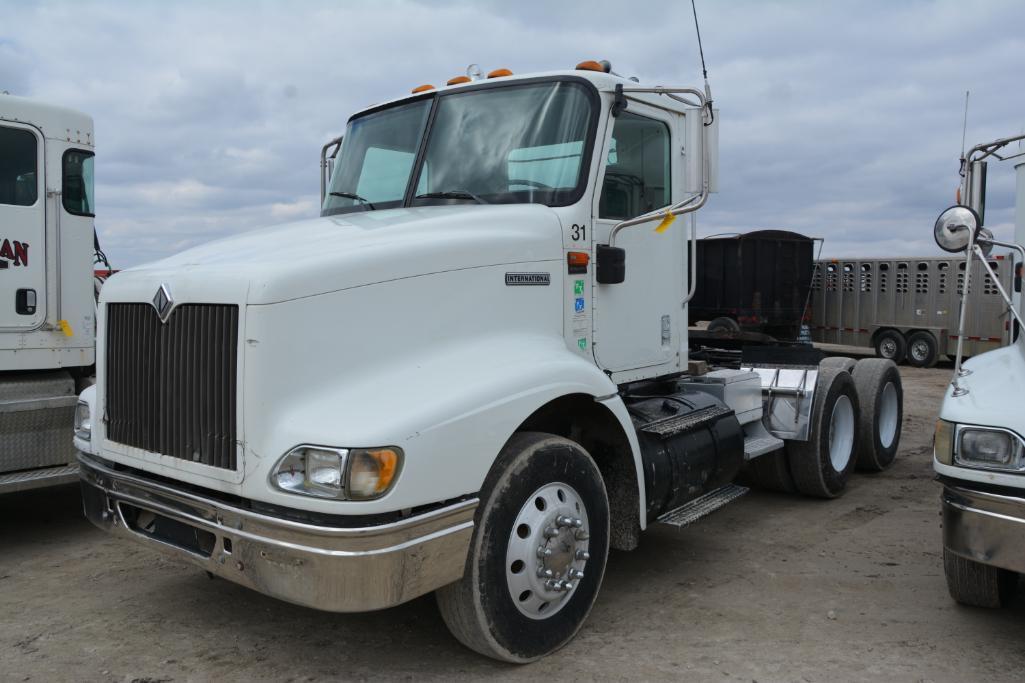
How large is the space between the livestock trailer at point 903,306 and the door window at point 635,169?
14.6m

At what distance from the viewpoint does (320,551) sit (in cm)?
306

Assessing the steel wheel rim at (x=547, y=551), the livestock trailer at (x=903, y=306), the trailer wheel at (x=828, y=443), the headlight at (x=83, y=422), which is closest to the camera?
the steel wheel rim at (x=547, y=551)

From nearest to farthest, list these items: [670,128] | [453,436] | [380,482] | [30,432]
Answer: [380,482]
[453,436]
[670,128]
[30,432]

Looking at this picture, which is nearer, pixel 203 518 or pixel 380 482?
pixel 380 482

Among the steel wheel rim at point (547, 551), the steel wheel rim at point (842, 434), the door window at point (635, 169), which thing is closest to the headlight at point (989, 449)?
the steel wheel rim at point (547, 551)

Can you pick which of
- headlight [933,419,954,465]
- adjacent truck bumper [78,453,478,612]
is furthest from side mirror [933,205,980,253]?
adjacent truck bumper [78,453,478,612]

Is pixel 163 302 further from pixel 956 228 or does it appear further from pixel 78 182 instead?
pixel 956 228

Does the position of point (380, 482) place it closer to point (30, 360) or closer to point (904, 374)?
point (30, 360)

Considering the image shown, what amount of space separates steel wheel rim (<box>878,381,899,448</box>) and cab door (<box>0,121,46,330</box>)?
7.05 meters

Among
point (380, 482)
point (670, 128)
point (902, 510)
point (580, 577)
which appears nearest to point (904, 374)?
point (902, 510)

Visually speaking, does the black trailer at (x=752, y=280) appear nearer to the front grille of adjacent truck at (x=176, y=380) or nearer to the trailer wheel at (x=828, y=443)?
the trailer wheel at (x=828, y=443)

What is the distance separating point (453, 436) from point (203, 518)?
1074 millimetres

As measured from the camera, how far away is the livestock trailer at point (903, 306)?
17.8 metres

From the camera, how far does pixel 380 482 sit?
3.05m
